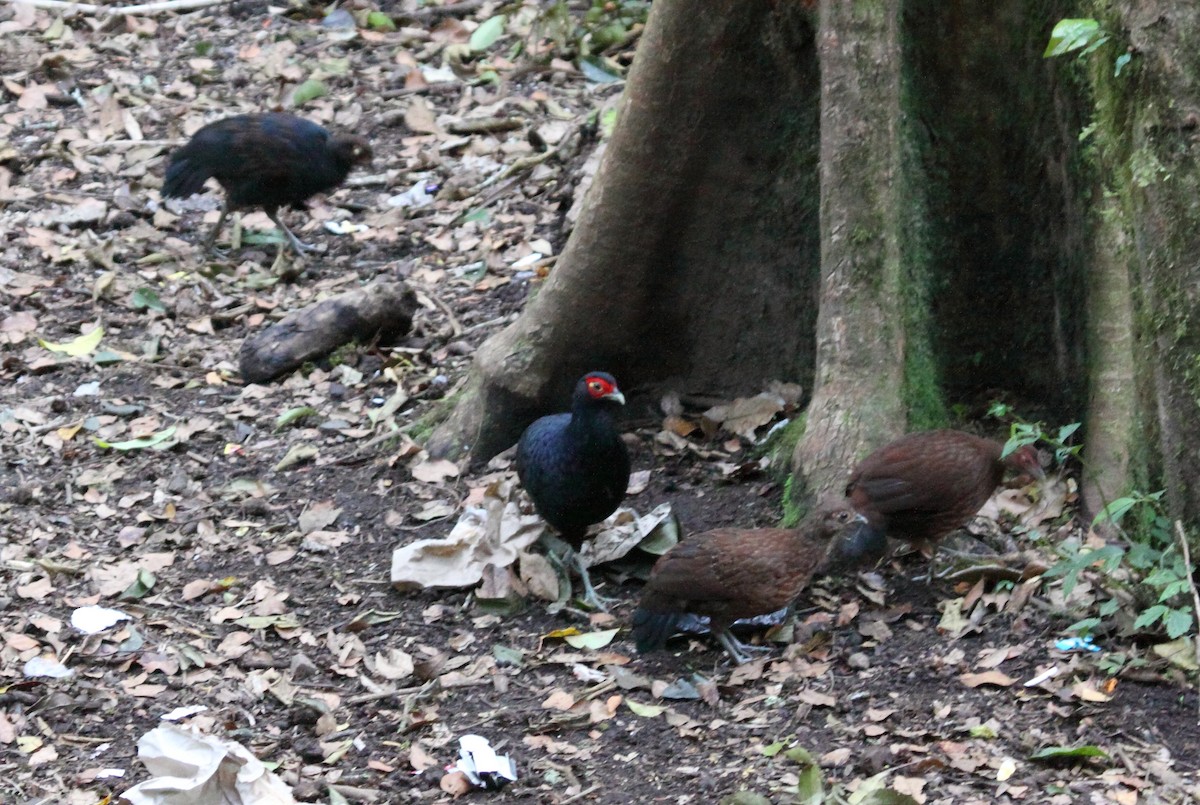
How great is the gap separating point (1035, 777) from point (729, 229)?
9.63 feet

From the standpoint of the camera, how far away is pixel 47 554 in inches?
217

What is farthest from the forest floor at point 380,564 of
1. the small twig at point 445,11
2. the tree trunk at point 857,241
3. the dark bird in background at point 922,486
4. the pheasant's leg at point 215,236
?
the small twig at point 445,11

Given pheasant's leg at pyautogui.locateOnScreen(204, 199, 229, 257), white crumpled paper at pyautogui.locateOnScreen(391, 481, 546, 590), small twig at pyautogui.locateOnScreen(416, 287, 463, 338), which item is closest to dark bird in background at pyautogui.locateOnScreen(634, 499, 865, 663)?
white crumpled paper at pyautogui.locateOnScreen(391, 481, 546, 590)

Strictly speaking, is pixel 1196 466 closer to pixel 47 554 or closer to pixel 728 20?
pixel 728 20

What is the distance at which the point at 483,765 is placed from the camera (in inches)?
163

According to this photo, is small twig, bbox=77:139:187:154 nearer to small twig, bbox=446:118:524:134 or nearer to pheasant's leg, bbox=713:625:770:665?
small twig, bbox=446:118:524:134

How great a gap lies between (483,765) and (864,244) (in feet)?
8.01

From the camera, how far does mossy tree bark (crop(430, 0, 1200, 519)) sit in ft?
17.0

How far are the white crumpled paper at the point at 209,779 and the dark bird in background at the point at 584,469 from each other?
1655mm

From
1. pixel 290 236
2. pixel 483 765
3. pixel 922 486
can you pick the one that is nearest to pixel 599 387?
pixel 922 486

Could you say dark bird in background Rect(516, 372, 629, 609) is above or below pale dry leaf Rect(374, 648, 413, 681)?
above

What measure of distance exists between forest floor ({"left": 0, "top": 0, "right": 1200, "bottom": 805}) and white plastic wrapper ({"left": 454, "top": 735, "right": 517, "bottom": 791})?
0.13ft

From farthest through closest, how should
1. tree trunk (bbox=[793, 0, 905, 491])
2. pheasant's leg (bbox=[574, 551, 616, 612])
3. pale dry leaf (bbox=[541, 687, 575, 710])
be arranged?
pheasant's leg (bbox=[574, 551, 616, 612]) → tree trunk (bbox=[793, 0, 905, 491]) → pale dry leaf (bbox=[541, 687, 575, 710])

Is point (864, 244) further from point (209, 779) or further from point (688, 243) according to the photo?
point (209, 779)
